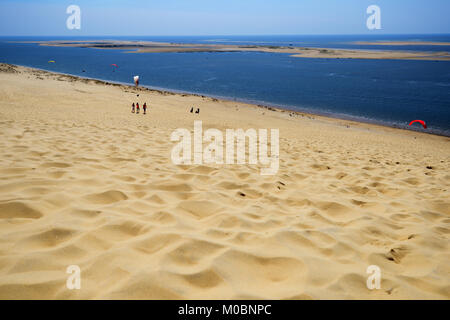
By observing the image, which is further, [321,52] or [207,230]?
[321,52]

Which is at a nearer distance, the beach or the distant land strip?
the beach

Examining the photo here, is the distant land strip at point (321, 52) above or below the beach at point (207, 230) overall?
above

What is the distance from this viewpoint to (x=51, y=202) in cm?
296

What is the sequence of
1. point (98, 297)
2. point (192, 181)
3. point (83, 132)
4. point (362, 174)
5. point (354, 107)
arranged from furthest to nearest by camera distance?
point (354, 107), point (83, 132), point (362, 174), point (192, 181), point (98, 297)

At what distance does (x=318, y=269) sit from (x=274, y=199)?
1549 mm

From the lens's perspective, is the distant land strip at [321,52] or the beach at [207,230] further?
the distant land strip at [321,52]

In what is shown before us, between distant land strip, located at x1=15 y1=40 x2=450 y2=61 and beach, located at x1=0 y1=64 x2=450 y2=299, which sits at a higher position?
distant land strip, located at x1=15 y1=40 x2=450 y2=61

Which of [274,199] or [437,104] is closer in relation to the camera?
[274,199]

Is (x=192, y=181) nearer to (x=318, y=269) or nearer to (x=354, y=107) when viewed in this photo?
(x=318, y=269)

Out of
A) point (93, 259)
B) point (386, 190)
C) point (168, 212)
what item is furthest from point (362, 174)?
point (93, 259)

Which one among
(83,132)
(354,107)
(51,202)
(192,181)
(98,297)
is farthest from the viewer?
(354,107)

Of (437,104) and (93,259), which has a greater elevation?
(437,104)

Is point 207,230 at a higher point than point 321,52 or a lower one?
lower
